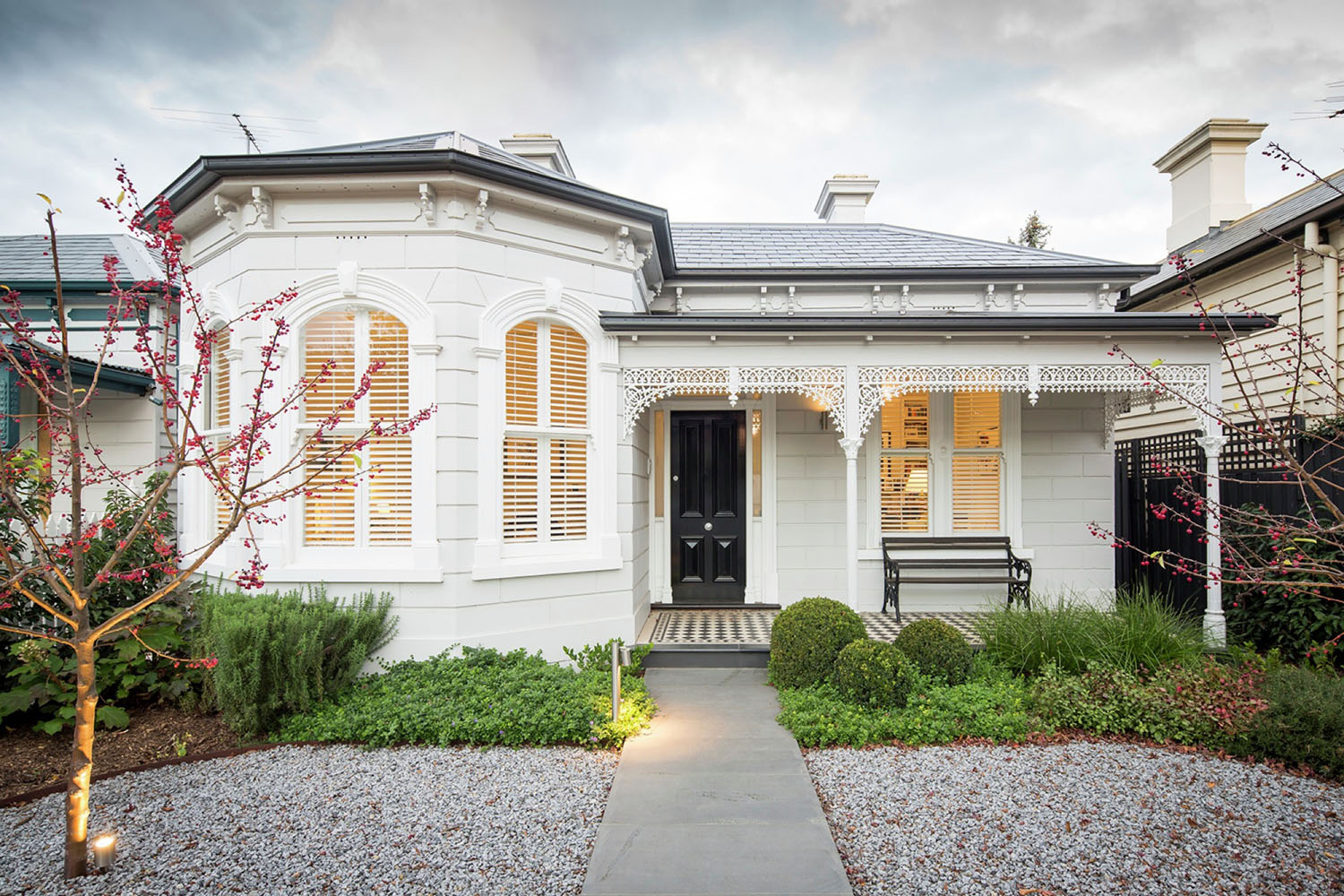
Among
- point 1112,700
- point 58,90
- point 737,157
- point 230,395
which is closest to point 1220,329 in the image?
point 1112,700

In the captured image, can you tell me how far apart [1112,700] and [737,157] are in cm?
1670

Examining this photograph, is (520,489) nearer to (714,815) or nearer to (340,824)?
(340,824)

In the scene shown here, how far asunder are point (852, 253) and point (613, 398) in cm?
448

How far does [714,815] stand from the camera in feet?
11.0

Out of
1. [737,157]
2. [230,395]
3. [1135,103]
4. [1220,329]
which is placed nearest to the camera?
[230,395]

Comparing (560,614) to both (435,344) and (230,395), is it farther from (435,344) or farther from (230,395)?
(230,395)

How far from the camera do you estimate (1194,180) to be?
10664 millimetres

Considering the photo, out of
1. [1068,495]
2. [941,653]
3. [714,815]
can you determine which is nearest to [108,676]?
[714,815]

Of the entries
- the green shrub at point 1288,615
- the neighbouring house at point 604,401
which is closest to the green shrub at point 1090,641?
the green shrub at point 1288,615

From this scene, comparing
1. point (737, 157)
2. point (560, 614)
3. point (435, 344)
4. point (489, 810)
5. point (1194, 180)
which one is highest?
point (737, 157)

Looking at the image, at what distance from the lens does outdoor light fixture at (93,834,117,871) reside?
9.42ft

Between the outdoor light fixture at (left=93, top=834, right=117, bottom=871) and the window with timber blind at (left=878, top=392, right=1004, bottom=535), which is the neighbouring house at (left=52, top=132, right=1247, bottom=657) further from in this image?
the outdoor light fixture at (left=93, top=834, right=117, bottom=871)

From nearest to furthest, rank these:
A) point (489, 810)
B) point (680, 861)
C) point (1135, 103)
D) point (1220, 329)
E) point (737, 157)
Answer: point (680, 861) < point (489, 810) < point (1220, 329) < point (1135, 103) < point (737, 157)

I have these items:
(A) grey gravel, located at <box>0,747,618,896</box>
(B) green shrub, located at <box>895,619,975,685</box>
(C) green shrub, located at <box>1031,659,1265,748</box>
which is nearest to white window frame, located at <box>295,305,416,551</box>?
(A) grey gravel, located at <box>0,747,618,896</box>
